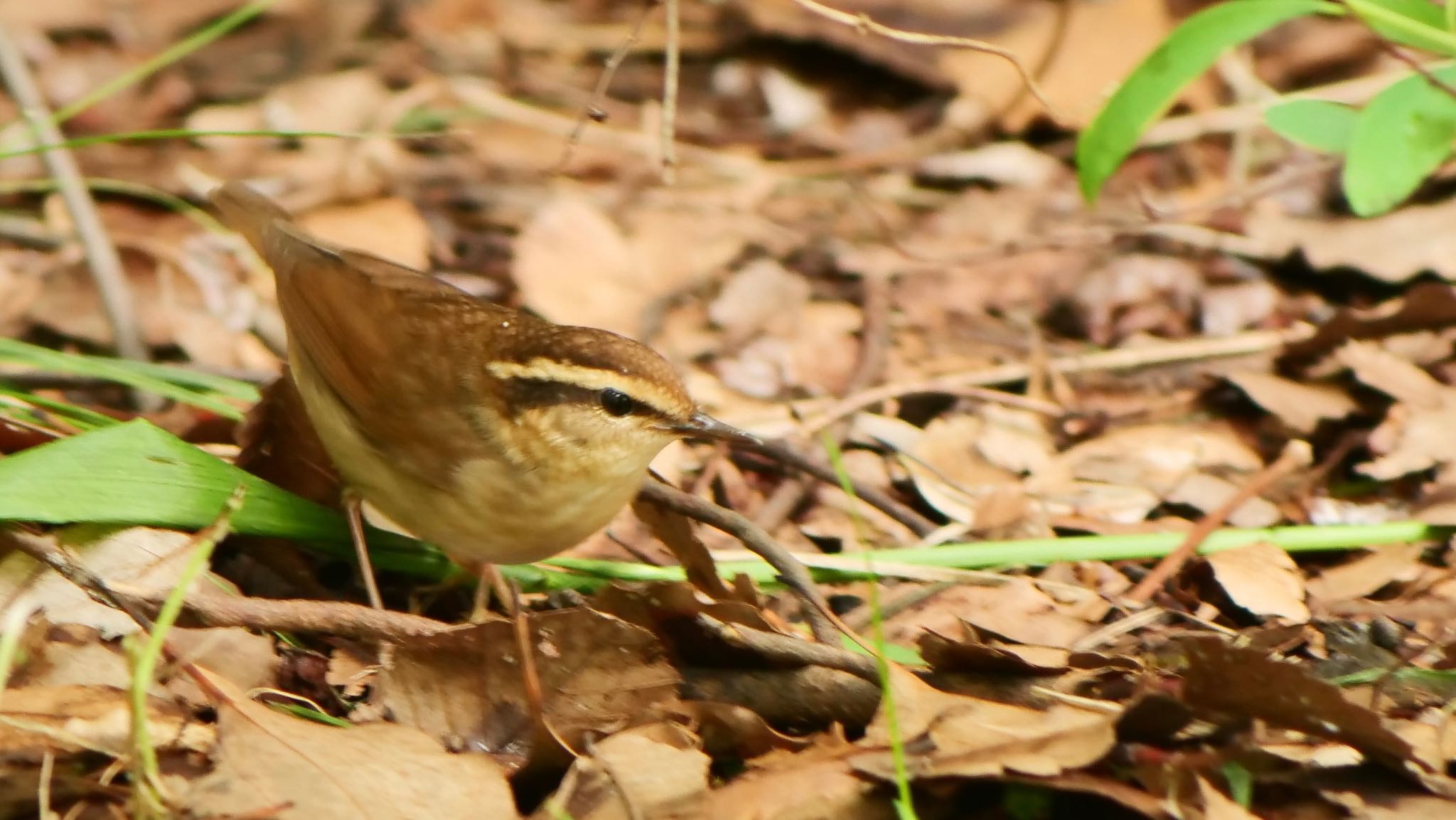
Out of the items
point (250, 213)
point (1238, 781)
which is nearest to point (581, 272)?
point (250, 213)

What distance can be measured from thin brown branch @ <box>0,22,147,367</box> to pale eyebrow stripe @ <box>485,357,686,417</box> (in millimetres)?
1870

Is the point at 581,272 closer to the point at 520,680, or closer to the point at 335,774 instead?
the point at 520,680

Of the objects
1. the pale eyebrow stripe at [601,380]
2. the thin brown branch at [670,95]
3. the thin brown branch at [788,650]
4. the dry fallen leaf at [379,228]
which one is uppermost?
the thin brown branch at [670,95]

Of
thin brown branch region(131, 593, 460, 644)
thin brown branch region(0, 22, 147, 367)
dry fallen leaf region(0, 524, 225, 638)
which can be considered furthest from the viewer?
thin brown branch region(0, 22, 147, 367)

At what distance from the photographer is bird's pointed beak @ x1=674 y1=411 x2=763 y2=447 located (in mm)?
4062

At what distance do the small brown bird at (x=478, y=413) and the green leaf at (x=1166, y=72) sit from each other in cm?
119

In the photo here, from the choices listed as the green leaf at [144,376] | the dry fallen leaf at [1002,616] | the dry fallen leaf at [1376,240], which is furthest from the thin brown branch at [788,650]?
the dry fallen leaf at [1376,240]

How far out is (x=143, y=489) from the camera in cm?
358

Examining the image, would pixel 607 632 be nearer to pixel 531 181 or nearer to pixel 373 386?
pixel 373 386

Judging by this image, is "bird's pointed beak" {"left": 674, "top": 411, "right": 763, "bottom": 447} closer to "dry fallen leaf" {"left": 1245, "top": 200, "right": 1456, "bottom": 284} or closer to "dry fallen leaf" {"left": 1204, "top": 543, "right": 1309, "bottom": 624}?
"dry fallen leaf" {"left": 1204, "top": 543, "right": 1309, "bottom": 624}

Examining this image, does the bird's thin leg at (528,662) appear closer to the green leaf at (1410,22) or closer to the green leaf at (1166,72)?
the green leaf at (1166,72)

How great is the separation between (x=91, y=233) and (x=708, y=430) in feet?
8.51

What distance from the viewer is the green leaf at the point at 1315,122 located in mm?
4359

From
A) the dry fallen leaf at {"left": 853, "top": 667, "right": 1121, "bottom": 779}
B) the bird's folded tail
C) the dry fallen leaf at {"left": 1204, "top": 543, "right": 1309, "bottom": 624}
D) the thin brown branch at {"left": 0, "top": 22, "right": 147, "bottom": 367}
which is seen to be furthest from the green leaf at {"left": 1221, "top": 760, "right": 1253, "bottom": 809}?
the thin brown branch at {"left": 0, "top": 22, "right": 147, "bottom": 367}
